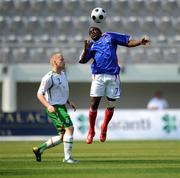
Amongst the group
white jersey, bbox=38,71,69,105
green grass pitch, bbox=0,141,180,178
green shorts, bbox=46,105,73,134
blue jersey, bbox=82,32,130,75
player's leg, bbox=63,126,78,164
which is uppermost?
blue jersey, bbox=82,32,130,75

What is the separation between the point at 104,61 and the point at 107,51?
0.60ft

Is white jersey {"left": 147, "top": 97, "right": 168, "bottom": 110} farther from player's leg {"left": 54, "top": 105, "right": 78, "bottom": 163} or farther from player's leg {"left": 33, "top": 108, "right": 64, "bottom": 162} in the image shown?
player's leg {"left": 54, "top": 105, "right": 78, "bottom": 163}

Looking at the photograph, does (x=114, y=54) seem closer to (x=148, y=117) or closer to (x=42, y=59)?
(x=148, y=117)

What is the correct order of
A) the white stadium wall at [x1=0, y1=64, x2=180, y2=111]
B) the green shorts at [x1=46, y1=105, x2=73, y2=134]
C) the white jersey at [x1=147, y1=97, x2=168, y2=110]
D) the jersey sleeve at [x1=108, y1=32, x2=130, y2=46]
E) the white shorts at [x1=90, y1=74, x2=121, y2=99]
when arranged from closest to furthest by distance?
the green shorts at [x1=46, y1=105, x2=73, y2=134] → the jersey sleeve at [x1=108, y1=32, x2=130, y2=46] → the white shorts at [x1=90, y1=74, x2=121, y2=99] → the white stadium wall at [x1=0, y1=64, x2=180, y2=111] → the white jersey at [x1=147, y1=97, x2=168, y2=110]

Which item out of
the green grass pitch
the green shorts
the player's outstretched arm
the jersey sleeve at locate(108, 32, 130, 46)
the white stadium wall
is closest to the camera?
the green grass pitch

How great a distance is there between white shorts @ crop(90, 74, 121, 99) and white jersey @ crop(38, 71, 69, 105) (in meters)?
1.36

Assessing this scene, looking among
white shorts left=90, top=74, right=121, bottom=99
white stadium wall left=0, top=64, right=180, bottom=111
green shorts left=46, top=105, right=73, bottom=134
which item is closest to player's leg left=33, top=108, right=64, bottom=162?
green shorts left=46, top=105, right=73, bottom=134

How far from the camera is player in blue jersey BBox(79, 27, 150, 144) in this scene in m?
13.3

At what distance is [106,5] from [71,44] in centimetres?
318

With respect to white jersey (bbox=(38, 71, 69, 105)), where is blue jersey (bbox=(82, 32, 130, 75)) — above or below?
above

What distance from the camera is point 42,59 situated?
28969 mm

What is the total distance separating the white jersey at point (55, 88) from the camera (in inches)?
482

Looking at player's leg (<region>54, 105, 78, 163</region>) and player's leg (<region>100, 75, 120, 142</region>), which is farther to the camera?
player's leg (<region>100, 75, 120, 142</region>)

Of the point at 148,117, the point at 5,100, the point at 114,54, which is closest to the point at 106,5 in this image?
the point at 5,100
